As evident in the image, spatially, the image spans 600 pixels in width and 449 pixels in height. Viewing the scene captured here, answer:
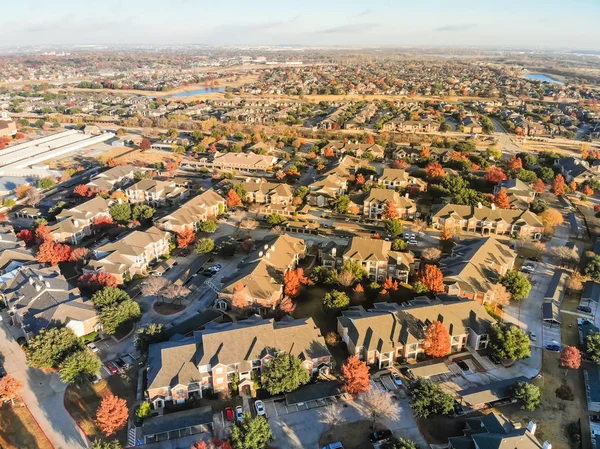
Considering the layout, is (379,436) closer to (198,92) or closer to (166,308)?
(166,308)

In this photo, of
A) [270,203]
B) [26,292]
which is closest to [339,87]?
[270,203]

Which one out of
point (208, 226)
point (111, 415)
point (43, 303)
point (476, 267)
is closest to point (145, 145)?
point (208, 226)

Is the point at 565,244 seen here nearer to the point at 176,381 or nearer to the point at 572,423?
the point at 572,423

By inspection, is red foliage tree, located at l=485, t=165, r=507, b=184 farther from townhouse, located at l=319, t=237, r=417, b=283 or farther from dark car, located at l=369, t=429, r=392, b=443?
dark car, located at l=369, t=429, r=392, b=443

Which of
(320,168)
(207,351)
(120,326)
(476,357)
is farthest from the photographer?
(320,168)

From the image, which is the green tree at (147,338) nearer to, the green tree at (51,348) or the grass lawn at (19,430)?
the green tree at (51,348)

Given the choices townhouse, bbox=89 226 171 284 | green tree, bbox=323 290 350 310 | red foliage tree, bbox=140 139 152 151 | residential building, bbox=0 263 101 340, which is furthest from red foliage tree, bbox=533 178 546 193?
red foliage tree, bbox=140 139 152 151
